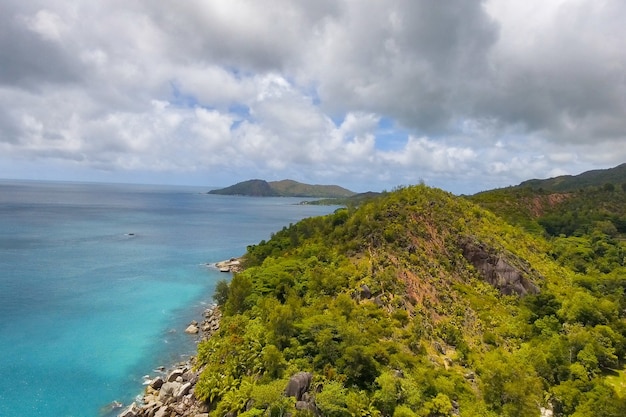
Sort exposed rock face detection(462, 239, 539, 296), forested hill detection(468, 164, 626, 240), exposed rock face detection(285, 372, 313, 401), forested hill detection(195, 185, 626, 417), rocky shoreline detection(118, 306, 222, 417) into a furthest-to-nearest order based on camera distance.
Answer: forested hill detection(468, 164, 626, 240)
exposed rock face detection(462, 239, 539, 296)
rocky shoreline detection(118, 306, 222, 417)
forested hill detection(195, 185, 626, 417)
exposed rock face detection(285, 372, 313, 401)

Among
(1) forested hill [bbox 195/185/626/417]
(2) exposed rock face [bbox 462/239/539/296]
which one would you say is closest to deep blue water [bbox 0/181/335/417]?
(1) forested hill [bbox 195/185/626/417]

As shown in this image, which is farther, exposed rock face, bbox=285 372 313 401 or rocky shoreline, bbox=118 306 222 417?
rocky shoreline, bbox=118 306 222 417

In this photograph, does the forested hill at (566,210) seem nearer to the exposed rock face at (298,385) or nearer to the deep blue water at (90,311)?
the deep blue water at (90,311)

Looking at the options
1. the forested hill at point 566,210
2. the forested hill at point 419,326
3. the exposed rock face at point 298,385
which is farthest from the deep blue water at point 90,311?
the forested hill at point 566,210

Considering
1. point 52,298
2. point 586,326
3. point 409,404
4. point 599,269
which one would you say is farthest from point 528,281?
point 52,298

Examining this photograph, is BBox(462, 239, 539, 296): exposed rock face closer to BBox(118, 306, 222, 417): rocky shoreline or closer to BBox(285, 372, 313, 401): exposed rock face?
BBox(285, 372, 313, 401): exposed rock face

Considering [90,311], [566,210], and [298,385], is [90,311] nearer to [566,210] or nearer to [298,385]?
[298,385]

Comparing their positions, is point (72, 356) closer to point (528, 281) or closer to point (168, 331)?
point (168, 331)
